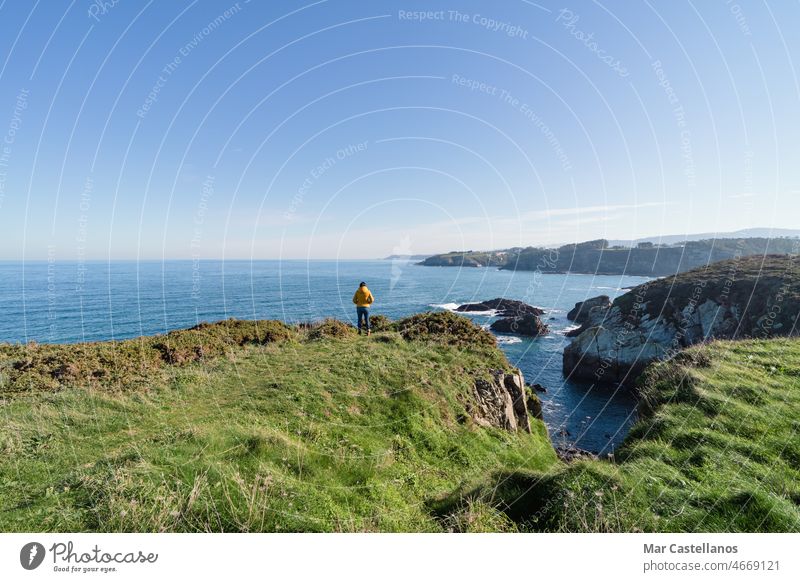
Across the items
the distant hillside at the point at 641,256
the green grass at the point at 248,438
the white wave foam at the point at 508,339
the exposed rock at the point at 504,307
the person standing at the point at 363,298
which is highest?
the distant hillside at the point at 641,256

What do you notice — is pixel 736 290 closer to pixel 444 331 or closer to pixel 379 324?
pixel 444 331

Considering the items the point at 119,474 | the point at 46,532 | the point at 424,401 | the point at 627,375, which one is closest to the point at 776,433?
the point at 424,401

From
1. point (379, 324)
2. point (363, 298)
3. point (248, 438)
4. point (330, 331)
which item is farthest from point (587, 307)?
point (248, 438)

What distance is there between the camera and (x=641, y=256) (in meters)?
149

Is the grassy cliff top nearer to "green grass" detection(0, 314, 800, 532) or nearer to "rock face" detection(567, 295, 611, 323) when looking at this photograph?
"rock face" detection(567, 295, 611, 323)

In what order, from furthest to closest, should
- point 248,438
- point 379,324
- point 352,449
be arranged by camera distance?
point 379,324
point 352,449
point 248,438

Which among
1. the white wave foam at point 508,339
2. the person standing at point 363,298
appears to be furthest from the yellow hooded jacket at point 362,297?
the white wave foam at point 508,339

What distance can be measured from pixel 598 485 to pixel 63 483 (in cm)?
938

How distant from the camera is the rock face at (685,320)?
38906mm

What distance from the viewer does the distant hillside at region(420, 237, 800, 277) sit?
11903 centimetres

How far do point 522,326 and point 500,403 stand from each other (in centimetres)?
4881

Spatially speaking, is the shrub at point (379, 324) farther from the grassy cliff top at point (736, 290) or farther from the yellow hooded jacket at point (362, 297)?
the grassy cliff top at point (736, 290)

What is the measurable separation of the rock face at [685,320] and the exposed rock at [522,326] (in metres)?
13.9

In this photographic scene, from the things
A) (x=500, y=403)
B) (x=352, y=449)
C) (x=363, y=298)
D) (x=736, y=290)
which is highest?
(x=363, y=298)
